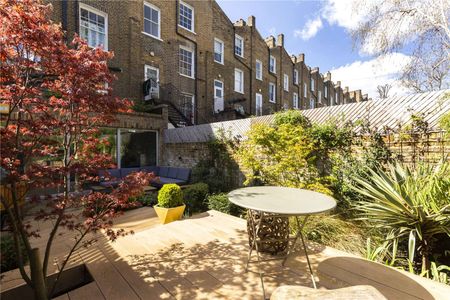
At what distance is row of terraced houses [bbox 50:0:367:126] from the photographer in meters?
11.0

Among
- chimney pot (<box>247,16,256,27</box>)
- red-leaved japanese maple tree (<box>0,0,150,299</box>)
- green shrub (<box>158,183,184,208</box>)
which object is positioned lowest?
green shrub (<box>158,183,184,208</box>)

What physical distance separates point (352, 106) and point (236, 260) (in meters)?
4.41

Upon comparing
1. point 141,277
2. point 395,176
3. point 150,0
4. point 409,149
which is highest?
point 150,0

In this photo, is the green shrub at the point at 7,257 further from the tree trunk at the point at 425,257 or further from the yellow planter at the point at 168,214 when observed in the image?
the tree trunk at the point at 425,257

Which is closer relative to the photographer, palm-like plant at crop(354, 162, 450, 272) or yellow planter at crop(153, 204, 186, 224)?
palm-like plant at crop(354, 162, 450, 272)

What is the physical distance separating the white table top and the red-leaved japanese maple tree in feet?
4.58

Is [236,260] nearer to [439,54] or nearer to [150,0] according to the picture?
[439,54]

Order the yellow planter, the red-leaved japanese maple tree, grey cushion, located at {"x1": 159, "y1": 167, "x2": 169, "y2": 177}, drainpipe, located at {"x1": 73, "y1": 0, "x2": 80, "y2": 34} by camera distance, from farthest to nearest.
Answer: drainpipe, located at {"x1": 73, "y1": 0, "x2": 80, "y2": 34} < grey cushion, located at {"x1": 159, "y1": 167, "x2": 169, "y2": 177} < the yellow planter < the red-leaved japanese maple tree

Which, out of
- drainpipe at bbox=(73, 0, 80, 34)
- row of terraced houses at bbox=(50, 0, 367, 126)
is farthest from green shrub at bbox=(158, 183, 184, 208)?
drainpipe at bbox=(73, 0, 80, 34)

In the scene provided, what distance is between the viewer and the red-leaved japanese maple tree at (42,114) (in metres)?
2.12

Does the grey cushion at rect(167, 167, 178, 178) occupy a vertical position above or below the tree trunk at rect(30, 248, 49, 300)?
above

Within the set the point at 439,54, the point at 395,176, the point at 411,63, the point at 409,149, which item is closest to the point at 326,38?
the point at 411,63

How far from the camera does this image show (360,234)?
12.6 ft

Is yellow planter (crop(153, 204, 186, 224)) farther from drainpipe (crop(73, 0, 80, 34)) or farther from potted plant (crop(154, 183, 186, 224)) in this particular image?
drainpipe (crop(73, 0, 80, 34))
